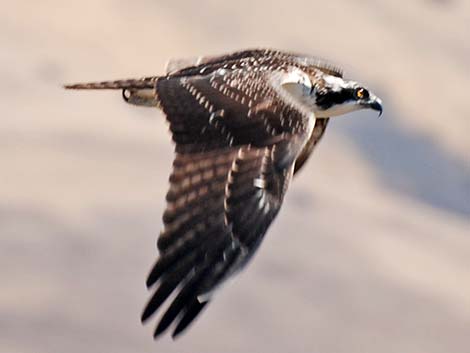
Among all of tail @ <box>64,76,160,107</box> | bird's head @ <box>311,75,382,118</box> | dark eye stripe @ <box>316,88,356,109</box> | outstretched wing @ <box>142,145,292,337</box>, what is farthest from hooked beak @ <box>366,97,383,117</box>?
outstretched wing @ <box>142,145,292,337</box>

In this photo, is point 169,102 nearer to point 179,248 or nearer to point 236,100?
point 236,100

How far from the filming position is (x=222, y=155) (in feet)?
22.1

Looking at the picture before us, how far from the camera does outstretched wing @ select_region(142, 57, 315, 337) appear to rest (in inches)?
239

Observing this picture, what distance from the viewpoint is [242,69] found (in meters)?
7.62

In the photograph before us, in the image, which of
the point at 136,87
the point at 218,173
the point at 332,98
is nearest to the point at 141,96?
the point at 136,87

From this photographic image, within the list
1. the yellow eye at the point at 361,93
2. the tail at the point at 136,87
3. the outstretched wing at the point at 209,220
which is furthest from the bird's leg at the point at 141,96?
the outstretched wing at the point at 209,220

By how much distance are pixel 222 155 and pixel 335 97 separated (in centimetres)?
149

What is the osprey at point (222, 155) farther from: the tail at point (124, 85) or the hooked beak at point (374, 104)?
the hooked beak at point (374, 104)

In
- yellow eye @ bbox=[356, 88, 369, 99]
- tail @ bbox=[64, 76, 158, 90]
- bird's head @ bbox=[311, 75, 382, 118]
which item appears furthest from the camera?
yellow eye @ bbox=[356, 88, 369, 99]

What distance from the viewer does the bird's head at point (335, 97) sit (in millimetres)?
8031

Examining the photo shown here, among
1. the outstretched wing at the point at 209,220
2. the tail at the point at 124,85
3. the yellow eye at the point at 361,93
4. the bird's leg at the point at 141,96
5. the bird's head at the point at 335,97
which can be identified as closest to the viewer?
the outstretched wing at the point at 209,220

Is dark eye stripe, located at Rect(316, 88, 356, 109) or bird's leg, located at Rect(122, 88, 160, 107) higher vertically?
dark eye stripe, located at Rect(316, 88, 356, 109)

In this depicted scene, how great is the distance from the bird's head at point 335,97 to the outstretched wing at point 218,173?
1.47ft

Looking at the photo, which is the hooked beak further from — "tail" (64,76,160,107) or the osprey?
"tail" (64,76,160,107)
